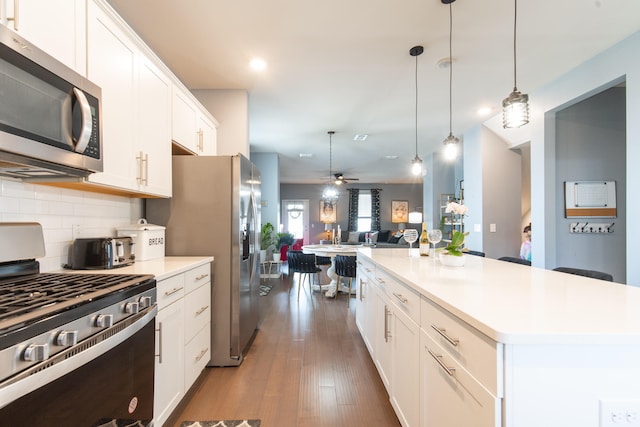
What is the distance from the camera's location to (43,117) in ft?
3.45

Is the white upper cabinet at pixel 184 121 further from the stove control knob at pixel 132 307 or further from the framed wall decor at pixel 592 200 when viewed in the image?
the framed wall decor at pixel 592 200

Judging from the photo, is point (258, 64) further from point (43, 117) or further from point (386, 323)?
point (386, 323)

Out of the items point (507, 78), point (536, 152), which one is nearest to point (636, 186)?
point (536, 152)

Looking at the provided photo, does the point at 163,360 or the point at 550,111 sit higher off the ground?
the point at 550,111

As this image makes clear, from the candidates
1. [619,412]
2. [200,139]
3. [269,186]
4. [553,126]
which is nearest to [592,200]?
[553,126]

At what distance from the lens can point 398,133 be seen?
4.77 meters

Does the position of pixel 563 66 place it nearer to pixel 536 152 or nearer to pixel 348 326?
pixel 536 152

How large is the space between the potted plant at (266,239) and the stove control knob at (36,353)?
453 centimetres

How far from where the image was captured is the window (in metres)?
10.7

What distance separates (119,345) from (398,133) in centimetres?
468

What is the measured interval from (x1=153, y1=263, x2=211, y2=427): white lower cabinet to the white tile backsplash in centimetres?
64

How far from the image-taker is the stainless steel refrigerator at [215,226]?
227cm

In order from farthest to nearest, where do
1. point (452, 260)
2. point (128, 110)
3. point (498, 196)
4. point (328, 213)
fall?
1. point (328, 213)
2. point (498, 196)
3. point (452, 260)
4. point (128, 110)

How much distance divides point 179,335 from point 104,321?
798 millimetres
